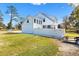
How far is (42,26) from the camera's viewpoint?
381 centimetres

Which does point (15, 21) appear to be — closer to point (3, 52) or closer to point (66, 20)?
point (3, 52)

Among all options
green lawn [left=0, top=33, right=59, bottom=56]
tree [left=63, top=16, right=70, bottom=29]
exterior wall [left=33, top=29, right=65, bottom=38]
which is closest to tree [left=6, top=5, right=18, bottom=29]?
green lawn [left=0, top=33, right=59, bottom=56]

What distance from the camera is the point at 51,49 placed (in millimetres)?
3701

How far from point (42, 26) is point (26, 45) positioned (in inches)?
13.3

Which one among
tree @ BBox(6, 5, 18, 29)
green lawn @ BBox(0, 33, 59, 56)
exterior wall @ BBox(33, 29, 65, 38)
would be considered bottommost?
green lawn @ BBox(0, 33, 59, 56)

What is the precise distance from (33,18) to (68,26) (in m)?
0.48

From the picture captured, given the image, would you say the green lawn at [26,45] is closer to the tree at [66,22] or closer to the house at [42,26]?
the house at [42,26]

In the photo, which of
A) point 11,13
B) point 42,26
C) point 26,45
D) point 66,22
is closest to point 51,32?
point 42,26

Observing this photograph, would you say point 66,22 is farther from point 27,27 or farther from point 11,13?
point 11,13

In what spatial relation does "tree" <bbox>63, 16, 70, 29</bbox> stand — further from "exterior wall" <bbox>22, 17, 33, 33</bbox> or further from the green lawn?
"exterior wall" <bbox>22, 17, 33, 33</bbox>

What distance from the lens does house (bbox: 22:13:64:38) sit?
149 inches

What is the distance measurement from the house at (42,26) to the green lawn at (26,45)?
0.08m

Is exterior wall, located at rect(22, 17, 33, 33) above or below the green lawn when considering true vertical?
above

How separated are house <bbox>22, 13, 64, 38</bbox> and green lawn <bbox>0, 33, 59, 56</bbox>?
0.25 ft
